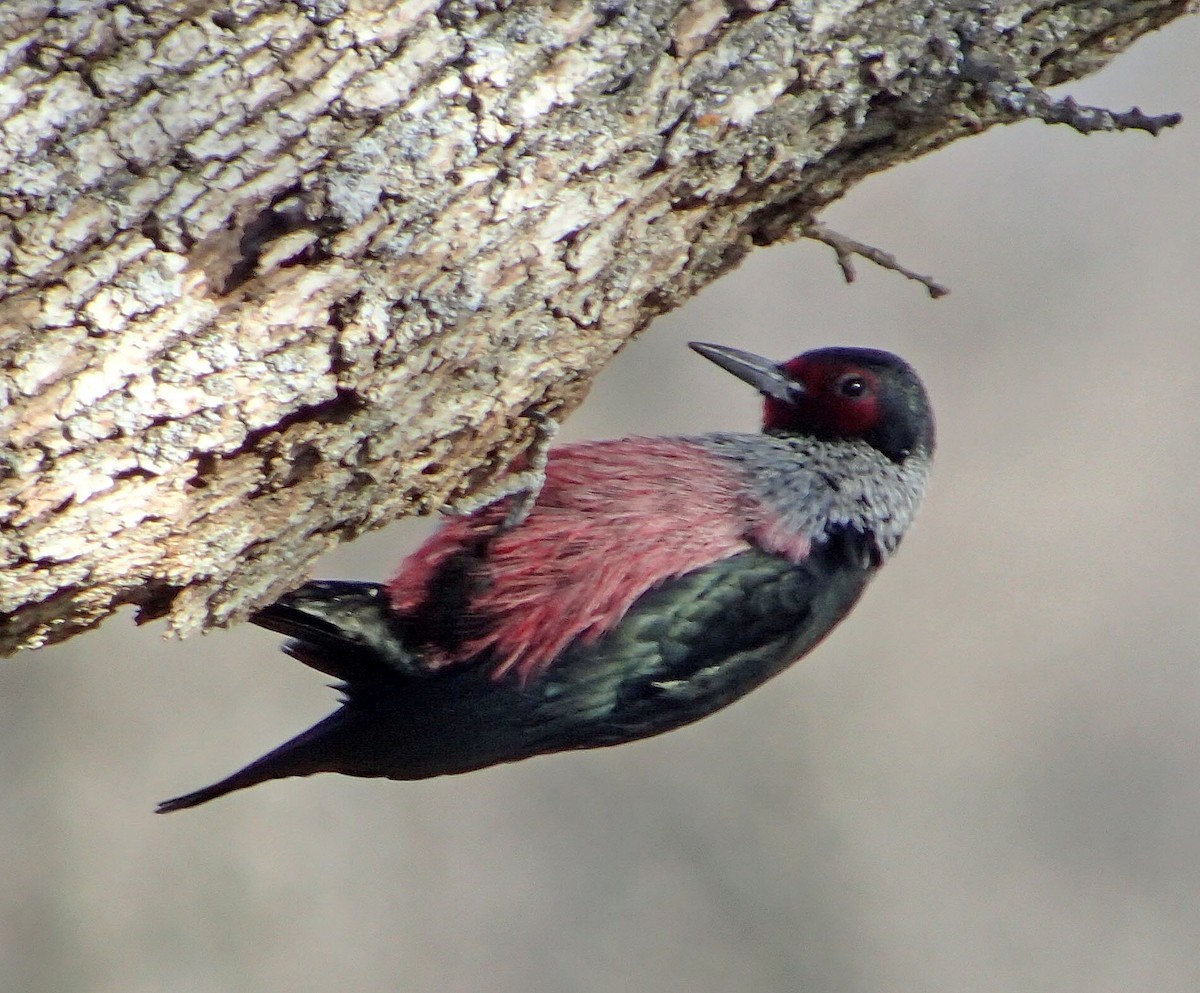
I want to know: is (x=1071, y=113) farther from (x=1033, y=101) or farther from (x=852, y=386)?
(x=852, y=386)

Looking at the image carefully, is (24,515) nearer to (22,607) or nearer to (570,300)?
(22,607)

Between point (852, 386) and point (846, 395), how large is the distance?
0.03 metres

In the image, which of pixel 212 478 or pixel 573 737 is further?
pixel 573 737

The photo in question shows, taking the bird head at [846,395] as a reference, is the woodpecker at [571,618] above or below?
below

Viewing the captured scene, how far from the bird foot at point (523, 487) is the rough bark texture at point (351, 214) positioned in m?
0.08

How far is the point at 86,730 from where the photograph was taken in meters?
6.56

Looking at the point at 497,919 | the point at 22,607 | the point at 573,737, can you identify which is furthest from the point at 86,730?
the point at 22,607

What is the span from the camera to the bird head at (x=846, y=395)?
359 cm

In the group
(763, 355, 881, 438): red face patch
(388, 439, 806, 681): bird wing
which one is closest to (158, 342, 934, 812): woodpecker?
(388, 439, 806, 681): bird wing

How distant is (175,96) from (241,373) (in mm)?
419

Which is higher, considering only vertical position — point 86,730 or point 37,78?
point 37,78

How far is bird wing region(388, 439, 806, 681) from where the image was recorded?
10.1 feet

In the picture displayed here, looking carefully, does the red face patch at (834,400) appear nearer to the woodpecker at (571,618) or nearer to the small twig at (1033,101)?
the woodpecker at (571,618)

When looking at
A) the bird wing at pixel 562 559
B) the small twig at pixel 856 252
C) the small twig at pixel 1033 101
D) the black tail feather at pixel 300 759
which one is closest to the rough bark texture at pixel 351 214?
the small twig at pixel 1033 101
